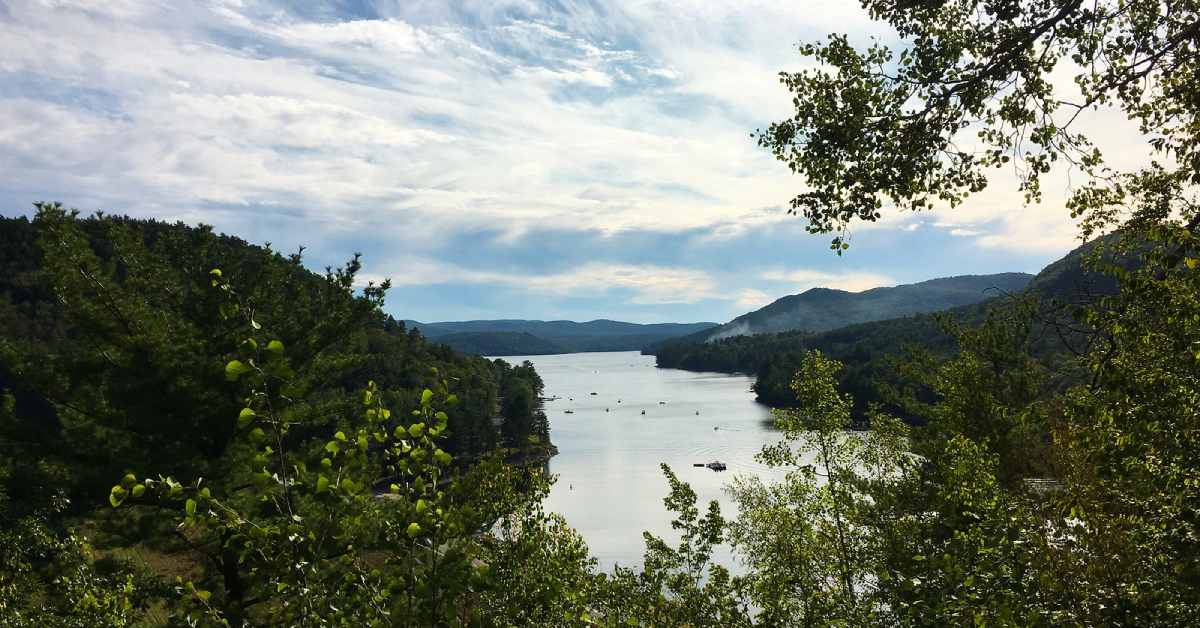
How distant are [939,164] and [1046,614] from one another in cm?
392

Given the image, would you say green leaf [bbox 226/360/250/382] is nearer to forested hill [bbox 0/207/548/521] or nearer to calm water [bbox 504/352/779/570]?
forested hill [bbox 0/207/548/521]

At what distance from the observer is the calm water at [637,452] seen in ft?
143

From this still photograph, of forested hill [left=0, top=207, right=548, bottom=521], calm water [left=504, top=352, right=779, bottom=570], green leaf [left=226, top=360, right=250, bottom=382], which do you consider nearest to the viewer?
green leaf [left=226, top=360, right=250, bottom=382]

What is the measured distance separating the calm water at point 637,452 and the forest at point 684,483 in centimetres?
1973

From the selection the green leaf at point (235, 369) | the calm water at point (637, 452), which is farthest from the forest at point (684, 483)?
the calm water at point (637, 452)

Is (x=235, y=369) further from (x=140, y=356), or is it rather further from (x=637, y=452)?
(x=637, y=452)

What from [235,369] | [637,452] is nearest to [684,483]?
[235,369]

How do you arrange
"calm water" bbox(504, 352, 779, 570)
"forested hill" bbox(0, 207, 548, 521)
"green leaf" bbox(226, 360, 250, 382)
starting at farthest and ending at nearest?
1. "calm water" bbox(504, 352, 779, 570)
2. "forested hill" bbox(0, 207, 548, 521)
3. "green leaf" bbox(226, 360, 250, 382)

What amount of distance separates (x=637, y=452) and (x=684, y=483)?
63.8 m

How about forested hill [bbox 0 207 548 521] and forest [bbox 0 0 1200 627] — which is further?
forested hill [bbox 0 207 548 521]

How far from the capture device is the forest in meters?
3.46

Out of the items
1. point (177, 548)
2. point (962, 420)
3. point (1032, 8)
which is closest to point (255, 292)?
point (177, 548)

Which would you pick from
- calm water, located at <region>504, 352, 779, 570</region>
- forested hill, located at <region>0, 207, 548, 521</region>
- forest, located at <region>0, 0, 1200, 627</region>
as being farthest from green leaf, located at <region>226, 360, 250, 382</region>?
calm water, located at <region>504, 352, 779, 570</region>

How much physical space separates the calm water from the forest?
19.7 meters
